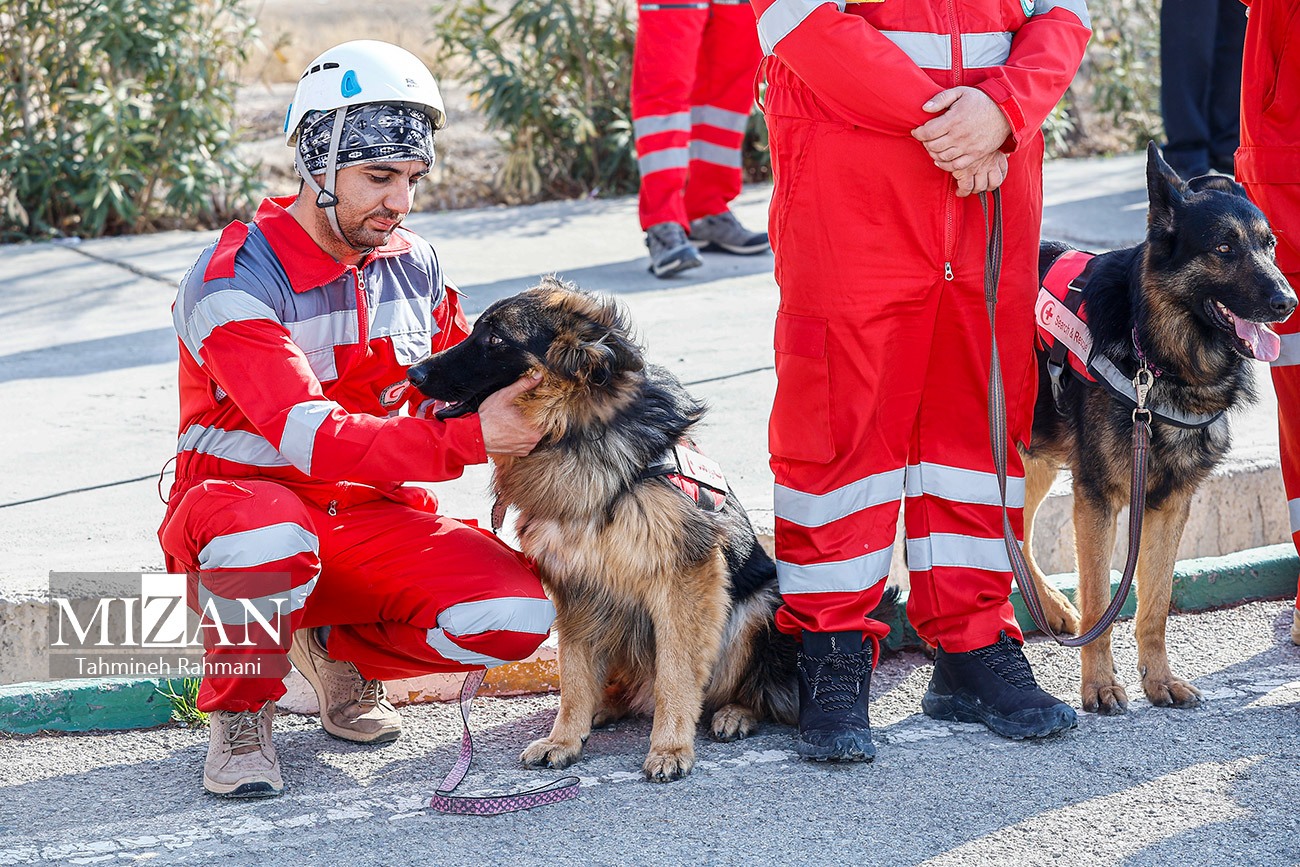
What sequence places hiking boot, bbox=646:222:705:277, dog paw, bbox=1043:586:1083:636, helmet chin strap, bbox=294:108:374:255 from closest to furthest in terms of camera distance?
helmet chin strap, bbox=294:108:374:255 → dog paw, bbox=1043:586:1083:636 → hiking boot, bbox=646:222:705:277

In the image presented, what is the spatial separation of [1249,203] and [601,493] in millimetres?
1883

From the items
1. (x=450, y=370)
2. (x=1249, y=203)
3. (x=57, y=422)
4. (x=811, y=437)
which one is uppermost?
(x=1249, y=203)

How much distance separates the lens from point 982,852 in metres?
2.94

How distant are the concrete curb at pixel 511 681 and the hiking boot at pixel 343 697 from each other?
0.98 ft

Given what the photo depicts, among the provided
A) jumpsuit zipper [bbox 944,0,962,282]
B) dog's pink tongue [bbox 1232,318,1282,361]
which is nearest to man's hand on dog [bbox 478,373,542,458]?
jumpsuit zipper [bbox 944,0,962,282]

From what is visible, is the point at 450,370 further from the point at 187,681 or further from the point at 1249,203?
the point at 1249,203

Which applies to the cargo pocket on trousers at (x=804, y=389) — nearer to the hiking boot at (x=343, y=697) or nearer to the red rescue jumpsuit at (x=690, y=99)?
the hiking boot at (x=343, y=697)

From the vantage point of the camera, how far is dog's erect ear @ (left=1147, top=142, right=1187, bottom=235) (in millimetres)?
3564

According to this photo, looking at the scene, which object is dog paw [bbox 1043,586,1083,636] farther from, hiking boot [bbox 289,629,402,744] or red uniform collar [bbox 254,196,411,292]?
red uniform collar [bbox 254,196,411,292]

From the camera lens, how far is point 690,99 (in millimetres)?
7340

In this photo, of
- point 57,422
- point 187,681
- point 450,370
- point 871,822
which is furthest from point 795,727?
point 57,422

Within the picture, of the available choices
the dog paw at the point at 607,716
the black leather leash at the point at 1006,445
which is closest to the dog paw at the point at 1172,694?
the black leather leash at the point at 1006,445

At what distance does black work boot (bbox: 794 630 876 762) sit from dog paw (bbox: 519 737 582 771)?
0.58 meters

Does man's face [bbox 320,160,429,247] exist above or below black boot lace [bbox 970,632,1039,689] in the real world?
above
